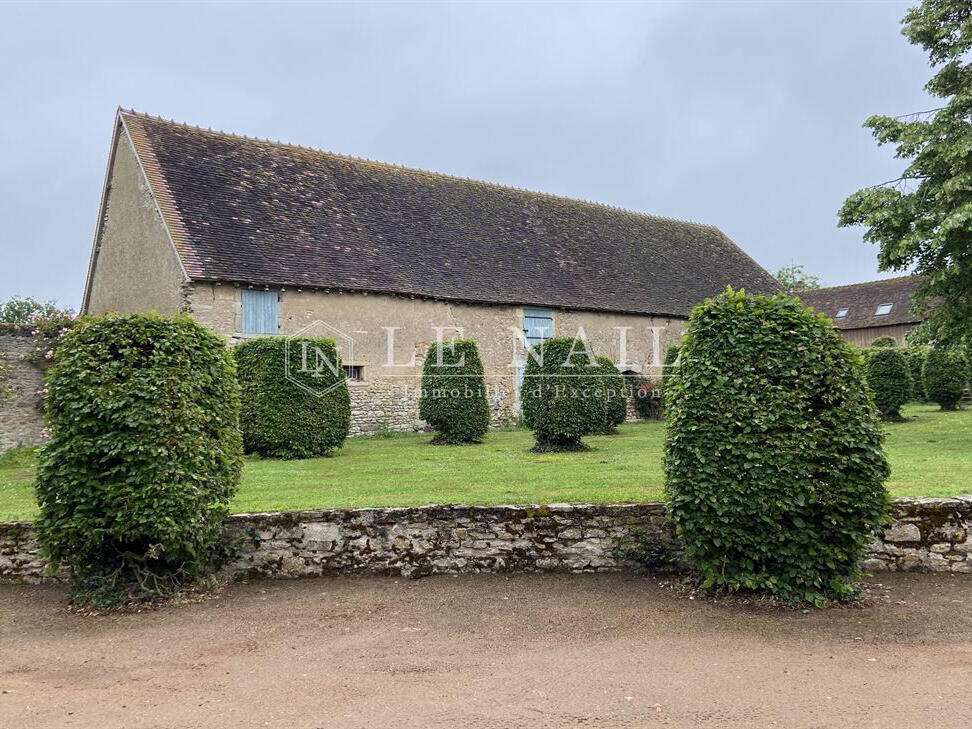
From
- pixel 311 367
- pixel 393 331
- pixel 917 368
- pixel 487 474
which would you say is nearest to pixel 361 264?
pixel 393 331

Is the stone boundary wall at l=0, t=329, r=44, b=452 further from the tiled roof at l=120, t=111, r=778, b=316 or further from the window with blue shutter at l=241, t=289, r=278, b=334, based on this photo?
the window with blue shutter at l=241, t=289, r=278, b=334

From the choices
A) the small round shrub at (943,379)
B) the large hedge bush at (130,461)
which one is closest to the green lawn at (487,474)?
the large hedge bush at (130,461)

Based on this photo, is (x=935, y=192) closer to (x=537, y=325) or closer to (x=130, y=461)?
(x=537, y=325)

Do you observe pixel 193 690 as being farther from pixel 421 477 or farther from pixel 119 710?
pixel 421 477

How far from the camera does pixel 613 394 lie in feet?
51.9

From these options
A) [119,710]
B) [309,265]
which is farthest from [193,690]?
[309,265]

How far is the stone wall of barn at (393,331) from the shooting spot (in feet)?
50.7

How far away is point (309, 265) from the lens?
16.0 metres

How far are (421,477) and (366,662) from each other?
4.85 metres

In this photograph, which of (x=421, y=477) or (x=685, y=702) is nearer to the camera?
(x=685, y=702)

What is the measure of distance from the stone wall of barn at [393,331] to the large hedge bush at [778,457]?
1196cm

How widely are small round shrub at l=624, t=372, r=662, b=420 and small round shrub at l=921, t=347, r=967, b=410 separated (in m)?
6.97

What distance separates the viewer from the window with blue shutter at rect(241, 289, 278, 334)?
1505cm

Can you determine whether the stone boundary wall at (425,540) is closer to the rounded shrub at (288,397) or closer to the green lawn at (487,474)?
the green lawn at (487,474)
